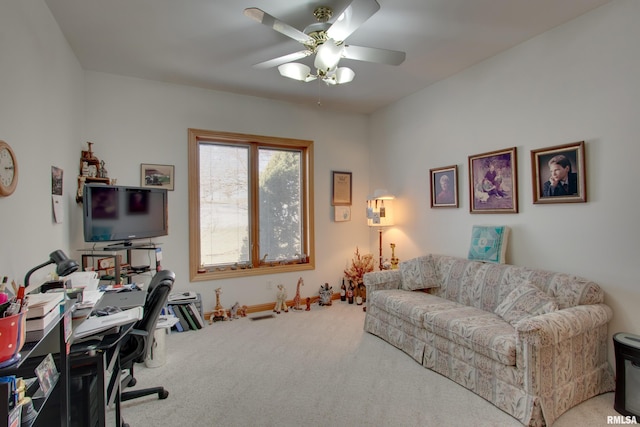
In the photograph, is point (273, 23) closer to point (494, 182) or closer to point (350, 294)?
point (494, 182)

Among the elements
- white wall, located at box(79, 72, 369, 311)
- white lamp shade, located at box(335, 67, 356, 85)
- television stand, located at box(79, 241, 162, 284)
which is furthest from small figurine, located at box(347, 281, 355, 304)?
white lamp shade, located at box(335, 67, 356, 85)

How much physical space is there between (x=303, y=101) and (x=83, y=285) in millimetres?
3421

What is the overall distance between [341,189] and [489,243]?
230 cm

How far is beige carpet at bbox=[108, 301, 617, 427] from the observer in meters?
2.09

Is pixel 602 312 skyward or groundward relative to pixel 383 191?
groundward

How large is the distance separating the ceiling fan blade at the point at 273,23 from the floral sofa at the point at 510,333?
7.91 feet

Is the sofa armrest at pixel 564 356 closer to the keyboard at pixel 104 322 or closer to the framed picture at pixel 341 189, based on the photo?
the keyboard at pixel 104 322

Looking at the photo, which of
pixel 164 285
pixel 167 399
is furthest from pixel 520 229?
pixel 167 399

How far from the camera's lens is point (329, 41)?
7.15 feet

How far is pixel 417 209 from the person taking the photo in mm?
4234

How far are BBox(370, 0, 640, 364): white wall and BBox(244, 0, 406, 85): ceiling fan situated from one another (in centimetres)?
139

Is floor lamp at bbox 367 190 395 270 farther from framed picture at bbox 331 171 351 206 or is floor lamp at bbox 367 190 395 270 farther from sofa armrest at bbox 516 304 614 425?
sofa armrest at bbox 516 304 614 425

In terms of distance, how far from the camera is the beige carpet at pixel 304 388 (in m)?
2.09

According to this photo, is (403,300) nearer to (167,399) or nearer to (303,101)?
(167,399)
